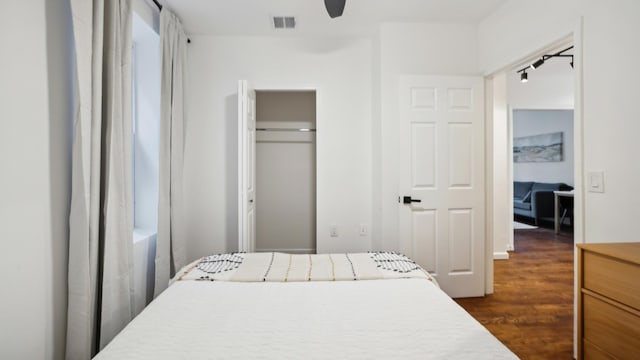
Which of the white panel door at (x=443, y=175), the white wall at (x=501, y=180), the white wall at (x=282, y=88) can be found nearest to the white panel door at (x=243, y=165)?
the white wall at (x=282, y=88)

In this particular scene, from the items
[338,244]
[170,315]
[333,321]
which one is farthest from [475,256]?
[170,315]

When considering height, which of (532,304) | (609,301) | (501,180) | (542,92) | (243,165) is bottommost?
(532,304)

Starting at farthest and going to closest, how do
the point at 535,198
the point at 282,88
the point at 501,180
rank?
1. the point at 535,198
2. the point at 501,180
3. the point at 282,88

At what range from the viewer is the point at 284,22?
2975 mm

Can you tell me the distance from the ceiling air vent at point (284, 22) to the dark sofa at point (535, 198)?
19.4ft

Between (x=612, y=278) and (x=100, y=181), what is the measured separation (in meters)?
2.51

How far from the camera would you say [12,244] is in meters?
1.33

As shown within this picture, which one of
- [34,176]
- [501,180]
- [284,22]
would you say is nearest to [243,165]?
[284,22]

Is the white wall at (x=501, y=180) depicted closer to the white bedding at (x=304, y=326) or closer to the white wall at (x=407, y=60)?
the white wall at (x=407, y=60)

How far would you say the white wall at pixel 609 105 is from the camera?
1.65 metres

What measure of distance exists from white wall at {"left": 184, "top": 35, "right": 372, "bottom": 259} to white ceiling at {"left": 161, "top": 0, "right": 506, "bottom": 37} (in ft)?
0.58

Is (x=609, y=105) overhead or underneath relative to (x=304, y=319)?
overhead

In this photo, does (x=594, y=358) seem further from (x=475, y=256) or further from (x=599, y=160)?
(x=475, y=256)

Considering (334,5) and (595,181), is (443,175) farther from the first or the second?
(334,5)
